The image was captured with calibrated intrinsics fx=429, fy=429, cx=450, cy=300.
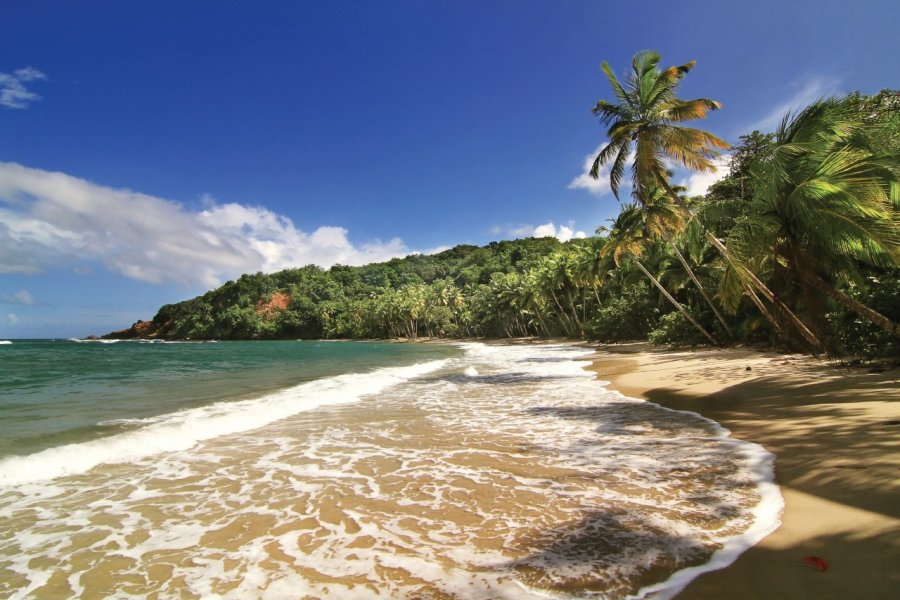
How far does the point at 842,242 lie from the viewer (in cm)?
857

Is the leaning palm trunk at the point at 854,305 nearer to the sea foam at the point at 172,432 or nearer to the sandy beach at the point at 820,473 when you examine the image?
the sandy beach at the point at 820,473

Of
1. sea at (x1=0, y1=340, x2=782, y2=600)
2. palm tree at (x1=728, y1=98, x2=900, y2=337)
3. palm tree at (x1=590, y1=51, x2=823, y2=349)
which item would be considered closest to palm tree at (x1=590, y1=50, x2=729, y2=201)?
palm tree at (x1=590, y1=51, x2=823, y2=349)

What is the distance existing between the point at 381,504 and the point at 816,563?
3.70 m

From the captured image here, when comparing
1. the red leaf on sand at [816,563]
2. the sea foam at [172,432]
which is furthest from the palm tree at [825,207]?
the sea foam at [172,432]

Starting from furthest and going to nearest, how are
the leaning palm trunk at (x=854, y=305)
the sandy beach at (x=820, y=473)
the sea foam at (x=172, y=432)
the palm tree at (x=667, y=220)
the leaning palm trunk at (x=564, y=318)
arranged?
the leaning palm trunk at (x=564, y=318)
the palm tree at (x=667, y=220)
the leaning palm trunk at (x=854, y=305)
the sea foam at (x=172, y=432)
the sandy beach at (x=820, y=473)

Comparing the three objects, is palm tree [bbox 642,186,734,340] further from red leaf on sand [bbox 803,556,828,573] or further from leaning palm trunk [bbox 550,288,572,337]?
leaning palm trunk [bbox 550,288,572,337]

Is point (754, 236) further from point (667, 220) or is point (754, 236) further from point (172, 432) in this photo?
point (172, 432)

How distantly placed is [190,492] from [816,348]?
52.9 ft

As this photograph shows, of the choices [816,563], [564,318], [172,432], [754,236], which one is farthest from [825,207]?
[564,318]

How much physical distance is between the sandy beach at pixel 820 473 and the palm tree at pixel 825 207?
2.04m

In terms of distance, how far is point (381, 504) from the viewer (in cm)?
467

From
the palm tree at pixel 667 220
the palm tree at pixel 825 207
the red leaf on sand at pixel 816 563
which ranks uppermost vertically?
the palm tree at pixel 667 220

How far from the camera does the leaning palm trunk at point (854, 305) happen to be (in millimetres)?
8344

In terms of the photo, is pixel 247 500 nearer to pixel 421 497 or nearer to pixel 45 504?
pixel 421 497
